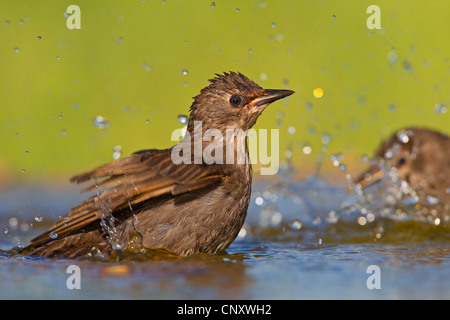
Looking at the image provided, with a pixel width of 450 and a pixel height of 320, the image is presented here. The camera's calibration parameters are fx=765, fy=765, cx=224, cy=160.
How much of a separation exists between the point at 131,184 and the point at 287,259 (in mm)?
1135

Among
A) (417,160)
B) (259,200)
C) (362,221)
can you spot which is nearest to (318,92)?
(417,160)

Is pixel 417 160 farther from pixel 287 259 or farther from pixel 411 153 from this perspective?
pixel 287 259

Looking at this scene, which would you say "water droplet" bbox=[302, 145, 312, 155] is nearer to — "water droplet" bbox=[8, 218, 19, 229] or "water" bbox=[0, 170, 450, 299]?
"water" bbox=[0, 170, 450, 299]

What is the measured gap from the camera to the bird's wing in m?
4.89

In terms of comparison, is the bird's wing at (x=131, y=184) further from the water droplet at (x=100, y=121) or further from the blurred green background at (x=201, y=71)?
the blurred green background at (x=201, y=71)

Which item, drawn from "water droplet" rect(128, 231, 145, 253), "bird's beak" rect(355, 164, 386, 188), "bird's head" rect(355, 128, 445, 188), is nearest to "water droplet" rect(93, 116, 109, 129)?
"water droplet" rect(128, 231, 145, 253)

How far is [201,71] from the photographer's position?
→ 1086cm

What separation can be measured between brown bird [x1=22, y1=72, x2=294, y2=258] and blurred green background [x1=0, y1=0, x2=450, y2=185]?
4546mm

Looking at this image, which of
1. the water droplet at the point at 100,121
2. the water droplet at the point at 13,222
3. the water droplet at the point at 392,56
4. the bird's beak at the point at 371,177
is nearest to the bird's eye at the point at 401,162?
the bird's beak at the point at 371,177

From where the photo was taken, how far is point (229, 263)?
4.75 metres

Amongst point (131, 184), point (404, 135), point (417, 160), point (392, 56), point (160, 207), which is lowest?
point (160, 207)

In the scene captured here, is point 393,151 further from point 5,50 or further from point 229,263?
point 5,50

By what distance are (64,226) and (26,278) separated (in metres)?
→ 0.82
